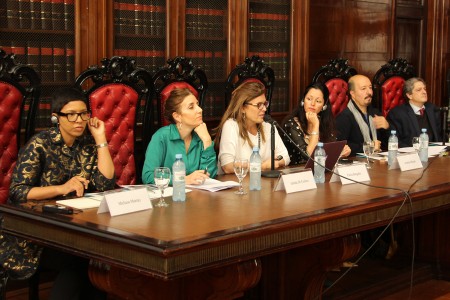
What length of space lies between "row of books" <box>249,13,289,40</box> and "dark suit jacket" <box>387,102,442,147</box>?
1121mm

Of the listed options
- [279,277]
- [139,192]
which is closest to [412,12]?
[279,277]

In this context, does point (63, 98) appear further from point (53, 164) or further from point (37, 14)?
point (37, 14)

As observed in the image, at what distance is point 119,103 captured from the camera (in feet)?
15.7

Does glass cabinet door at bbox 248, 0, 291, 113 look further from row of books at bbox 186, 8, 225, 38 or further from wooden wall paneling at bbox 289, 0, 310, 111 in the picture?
row of books at bbox 186, 8, 225, 38

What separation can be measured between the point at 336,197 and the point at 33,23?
2299mm

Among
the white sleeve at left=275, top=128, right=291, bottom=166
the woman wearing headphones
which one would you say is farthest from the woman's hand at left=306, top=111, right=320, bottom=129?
the white sleeve at left=275, top=128, right=291, bottom=166

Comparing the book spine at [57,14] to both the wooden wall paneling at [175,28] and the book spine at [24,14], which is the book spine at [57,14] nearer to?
the book spine at [24,14]

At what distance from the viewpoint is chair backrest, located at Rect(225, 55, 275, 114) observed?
558 centimetres

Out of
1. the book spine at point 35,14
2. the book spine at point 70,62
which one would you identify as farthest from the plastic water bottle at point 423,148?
the book spine at point 35,14

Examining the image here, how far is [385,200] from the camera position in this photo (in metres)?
3.50

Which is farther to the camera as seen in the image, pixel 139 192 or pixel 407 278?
pixel 407 278

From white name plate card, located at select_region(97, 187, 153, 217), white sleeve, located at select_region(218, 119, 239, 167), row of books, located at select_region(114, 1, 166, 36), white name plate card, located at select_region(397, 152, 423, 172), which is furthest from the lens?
row of books, located at select_region(114, 1, 166, 36)

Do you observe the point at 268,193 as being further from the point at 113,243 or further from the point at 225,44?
the point at 225,44

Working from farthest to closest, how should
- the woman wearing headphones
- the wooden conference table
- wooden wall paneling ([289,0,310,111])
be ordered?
wooden wall paneling ([289,0,310,111])
the woman wearing headphones
the wooden conference table
